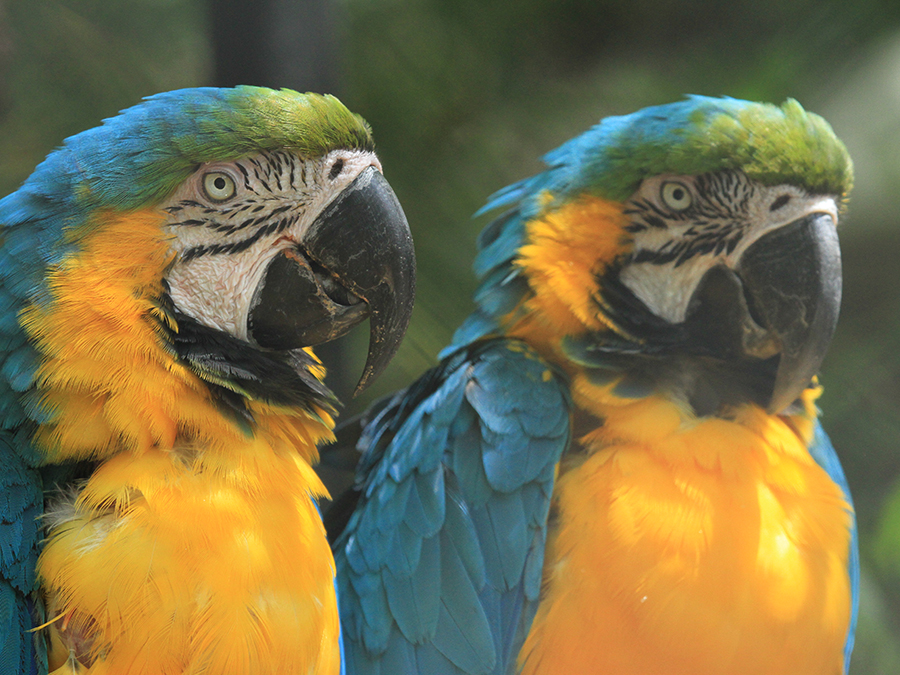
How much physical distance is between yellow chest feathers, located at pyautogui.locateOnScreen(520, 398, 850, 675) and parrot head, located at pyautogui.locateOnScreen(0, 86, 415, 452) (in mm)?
488

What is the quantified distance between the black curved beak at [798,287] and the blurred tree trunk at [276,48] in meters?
0.86

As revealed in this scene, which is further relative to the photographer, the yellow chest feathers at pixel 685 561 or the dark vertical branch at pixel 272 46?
the dark vertical branch at pixel 272 46

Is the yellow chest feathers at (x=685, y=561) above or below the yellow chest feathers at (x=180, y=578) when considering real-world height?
below

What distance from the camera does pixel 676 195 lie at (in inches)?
61.1

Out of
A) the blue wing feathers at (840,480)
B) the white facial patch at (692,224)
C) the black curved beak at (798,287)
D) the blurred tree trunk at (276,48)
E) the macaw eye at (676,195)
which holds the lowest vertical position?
the blue wing feathers at (840,480)

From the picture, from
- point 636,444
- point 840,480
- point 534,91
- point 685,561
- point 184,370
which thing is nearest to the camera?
point 184,370

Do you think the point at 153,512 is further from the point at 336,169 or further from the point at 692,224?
the point at 692,224

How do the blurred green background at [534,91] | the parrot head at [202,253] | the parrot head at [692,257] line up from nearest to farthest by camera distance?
the parrot head at [202,253] < the parrot head at [692,257] < the blurred green background at [534,91]

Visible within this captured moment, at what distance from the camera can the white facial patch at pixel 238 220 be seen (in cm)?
122

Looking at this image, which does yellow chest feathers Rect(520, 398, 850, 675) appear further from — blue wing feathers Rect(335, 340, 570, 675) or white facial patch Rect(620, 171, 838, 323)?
white facial patch Rect(620, 171, 838, 323)

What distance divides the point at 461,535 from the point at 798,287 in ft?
2.55

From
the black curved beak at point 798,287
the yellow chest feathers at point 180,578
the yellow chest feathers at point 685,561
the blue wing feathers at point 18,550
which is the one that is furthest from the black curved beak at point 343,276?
the black curved beak at point 798,287

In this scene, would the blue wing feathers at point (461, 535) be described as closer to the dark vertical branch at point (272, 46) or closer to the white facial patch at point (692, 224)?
the white facial patch at point (692, 224)

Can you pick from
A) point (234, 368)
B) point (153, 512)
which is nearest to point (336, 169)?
point (234, 368)
